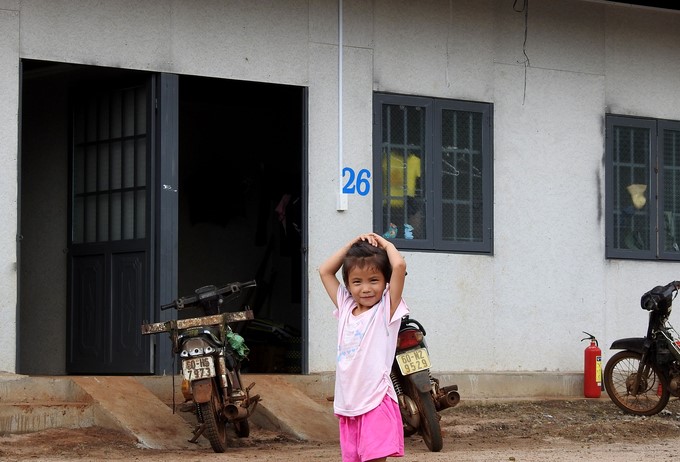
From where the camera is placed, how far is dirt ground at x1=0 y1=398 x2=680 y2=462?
846cm

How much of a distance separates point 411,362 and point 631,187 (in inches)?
200

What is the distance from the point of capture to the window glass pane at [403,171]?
37.8ft

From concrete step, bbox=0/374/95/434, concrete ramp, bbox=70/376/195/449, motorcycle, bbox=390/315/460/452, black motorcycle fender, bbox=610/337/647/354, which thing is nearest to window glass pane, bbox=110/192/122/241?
concrete ramp, bbox=70/376/195/449

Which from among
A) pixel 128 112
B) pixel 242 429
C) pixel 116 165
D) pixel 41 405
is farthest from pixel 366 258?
pixel 116 165

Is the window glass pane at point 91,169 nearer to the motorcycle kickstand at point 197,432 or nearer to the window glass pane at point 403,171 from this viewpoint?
the window glass pane at point 403,171

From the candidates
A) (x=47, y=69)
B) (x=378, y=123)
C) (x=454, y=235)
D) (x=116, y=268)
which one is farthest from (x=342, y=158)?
(x=47, y=69)

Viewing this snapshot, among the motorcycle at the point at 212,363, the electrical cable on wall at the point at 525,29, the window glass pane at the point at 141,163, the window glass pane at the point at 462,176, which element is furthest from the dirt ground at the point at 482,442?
the electrical cable on wall at the point at 525,29

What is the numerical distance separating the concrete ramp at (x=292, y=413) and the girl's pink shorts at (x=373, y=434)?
356 cm

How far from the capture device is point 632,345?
11422 mm

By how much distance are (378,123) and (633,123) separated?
2.97m

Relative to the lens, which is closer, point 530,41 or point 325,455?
point 325,455

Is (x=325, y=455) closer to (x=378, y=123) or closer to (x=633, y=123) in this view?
(x=378, y=123)

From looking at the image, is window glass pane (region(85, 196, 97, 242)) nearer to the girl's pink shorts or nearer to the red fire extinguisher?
the red fire extinguisher

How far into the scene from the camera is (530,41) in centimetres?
1241
